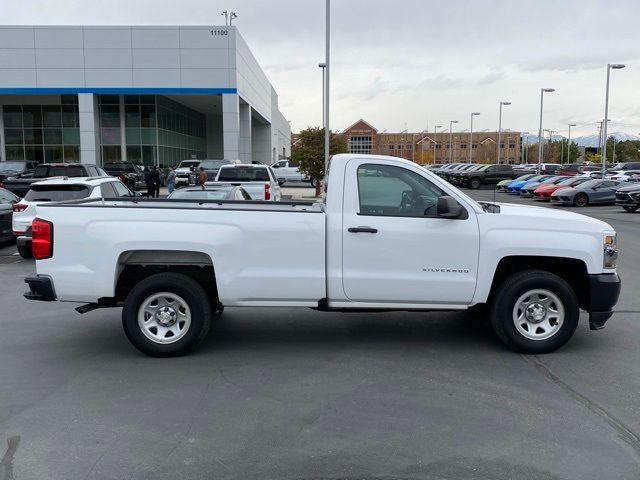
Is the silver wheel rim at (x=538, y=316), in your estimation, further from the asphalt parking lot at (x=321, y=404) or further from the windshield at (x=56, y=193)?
the windshield at (x=56, y=193)

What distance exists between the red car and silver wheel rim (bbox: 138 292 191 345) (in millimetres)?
30727

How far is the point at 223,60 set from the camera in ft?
125

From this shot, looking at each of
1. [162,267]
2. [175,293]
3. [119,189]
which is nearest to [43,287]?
[162,267]

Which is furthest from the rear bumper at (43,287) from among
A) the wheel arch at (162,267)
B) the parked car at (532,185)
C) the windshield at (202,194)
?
the parked car at (532,185)

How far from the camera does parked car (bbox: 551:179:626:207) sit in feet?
101

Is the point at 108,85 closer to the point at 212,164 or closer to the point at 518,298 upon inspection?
the point at 212,164

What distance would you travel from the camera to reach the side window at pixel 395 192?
245 inches

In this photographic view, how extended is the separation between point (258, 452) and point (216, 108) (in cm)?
4932

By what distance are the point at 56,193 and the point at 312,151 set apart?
20.9 m

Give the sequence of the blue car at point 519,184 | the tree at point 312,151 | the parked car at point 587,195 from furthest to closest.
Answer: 1. the blue car at point 519,184
2. the tree at point 312,151
3. the parked car at point 587,195

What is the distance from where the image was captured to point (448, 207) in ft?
19.5

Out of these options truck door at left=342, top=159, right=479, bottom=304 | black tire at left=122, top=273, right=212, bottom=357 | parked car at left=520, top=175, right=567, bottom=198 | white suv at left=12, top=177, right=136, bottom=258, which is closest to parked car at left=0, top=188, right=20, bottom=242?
white suv at left=12, top=177, right=136, bottom=258

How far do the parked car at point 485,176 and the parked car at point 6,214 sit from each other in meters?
36.8

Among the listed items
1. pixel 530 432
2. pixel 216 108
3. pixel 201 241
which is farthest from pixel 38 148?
pixel 530 432
